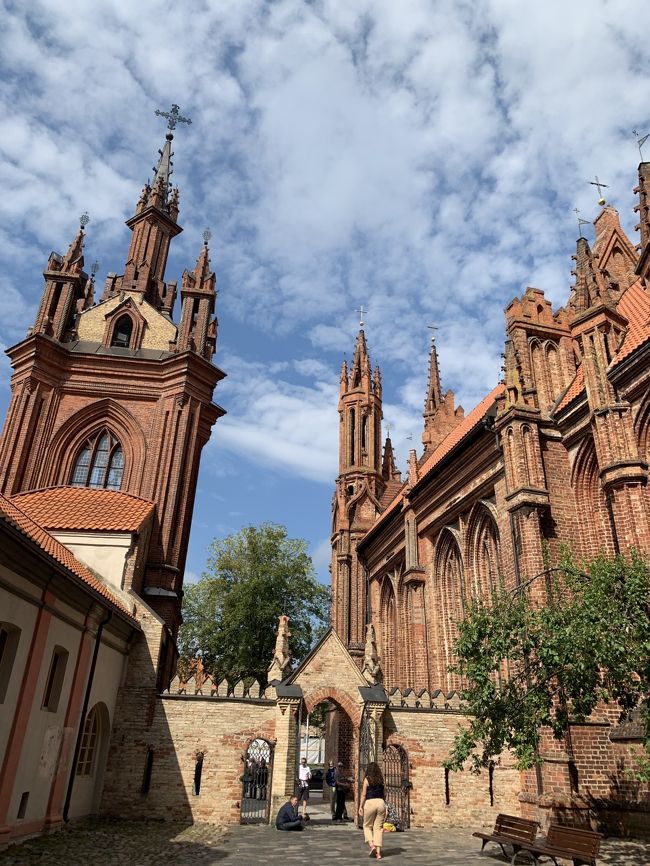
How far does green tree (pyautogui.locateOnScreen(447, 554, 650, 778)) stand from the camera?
941cm

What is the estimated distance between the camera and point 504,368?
64.8ft

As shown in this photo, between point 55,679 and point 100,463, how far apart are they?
51.9 feet

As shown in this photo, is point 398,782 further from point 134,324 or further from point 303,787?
point 134,324

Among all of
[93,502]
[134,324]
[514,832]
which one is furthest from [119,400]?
[514,832]

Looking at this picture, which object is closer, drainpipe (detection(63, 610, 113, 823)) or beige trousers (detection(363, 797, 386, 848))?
beige trousers (detection(363, 797, 386, 848))

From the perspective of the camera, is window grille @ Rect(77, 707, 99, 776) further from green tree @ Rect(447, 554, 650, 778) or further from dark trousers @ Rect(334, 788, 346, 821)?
green tree @ Rect(447, 554, 650, 778)

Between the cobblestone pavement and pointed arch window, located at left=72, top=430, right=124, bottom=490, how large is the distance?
49.1 ft

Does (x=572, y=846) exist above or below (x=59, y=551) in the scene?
below

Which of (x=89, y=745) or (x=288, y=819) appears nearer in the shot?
(x=288, y=819)

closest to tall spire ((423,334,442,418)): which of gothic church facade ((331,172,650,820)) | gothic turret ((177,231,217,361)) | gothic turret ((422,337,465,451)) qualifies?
gothic turret ((422,337,465,451))

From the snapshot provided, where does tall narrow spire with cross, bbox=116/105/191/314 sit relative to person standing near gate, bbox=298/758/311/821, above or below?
above

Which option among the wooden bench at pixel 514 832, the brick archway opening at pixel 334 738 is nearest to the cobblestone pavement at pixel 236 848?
the wooden bench at pixel 514 832

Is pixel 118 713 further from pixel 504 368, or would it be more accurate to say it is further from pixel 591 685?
pixel 504 368

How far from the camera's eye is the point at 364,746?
57.1 feet
